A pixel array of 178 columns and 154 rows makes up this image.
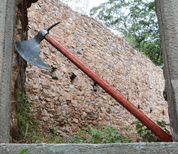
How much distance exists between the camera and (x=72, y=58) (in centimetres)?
227

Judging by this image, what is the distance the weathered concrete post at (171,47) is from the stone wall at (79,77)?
278 cm

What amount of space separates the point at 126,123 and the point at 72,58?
13.2ft

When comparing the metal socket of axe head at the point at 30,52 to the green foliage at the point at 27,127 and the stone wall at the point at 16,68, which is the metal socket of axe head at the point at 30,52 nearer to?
the stone wall at the point at 16,68

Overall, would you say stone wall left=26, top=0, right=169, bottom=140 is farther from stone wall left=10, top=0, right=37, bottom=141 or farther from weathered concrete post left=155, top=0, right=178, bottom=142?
weathered concrete post left=155, top=0, right=178, bottom=142

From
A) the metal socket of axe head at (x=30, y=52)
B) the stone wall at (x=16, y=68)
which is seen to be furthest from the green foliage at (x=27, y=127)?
the metal socket of axe head at (x=30, y=52)

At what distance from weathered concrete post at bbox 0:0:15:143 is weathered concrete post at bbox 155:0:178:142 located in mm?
971

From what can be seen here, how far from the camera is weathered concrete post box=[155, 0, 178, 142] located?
1057 mm

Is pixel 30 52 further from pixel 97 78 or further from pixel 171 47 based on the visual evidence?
pixel 171 47

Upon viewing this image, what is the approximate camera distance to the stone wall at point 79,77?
12.6 ft

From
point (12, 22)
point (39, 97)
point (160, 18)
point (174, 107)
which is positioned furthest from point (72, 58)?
point (39, 97)

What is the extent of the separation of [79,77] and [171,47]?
3.63m

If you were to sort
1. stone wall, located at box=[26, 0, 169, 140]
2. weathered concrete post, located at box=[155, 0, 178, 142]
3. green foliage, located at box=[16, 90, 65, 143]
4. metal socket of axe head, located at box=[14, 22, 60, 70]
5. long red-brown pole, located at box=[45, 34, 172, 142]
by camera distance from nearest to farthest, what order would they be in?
weathered concrete post, located at box=[155, 0, 178, 142] < long red-brown pole, located at box=[45, 34, 172, 142] < metal socket of axe head, located at box=[14, 22, 60, 70] < green foliage, located at box=[16, 90, 65, 143] < stone wall, located at box=[26, 0, 169, 140]

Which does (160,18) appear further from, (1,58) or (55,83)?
(55,83)

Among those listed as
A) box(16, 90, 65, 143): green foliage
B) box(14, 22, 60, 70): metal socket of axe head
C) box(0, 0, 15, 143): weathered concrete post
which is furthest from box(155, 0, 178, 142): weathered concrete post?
box(16, 90, 65, 143): green foliage
